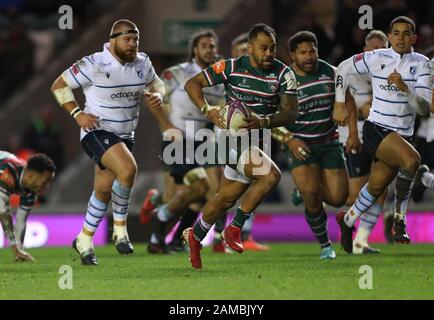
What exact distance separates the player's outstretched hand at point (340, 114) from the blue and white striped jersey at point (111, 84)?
1651 mm

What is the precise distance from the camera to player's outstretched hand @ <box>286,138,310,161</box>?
11.5m

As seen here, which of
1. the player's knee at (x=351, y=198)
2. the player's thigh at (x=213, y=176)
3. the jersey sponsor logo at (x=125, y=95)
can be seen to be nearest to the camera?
the jersey sponsor logo at (x=125, y=95)

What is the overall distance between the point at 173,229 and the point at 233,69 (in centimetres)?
440

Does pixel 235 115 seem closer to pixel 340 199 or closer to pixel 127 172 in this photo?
pixel 127 172

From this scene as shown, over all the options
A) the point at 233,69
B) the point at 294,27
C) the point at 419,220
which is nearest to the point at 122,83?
the point at 233,69

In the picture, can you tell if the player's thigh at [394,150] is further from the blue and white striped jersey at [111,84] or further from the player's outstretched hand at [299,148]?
the blue and white striped jersey at [111,84]

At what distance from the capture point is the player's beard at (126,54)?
1091cm

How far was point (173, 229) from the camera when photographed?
14.4m

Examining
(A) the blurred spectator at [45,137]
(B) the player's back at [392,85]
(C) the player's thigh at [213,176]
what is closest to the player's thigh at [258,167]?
(B) the player's back at [392,85]

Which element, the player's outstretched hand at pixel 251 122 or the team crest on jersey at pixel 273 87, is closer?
the player's outstretched hand at pixel 251 122

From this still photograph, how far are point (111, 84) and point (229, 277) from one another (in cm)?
216

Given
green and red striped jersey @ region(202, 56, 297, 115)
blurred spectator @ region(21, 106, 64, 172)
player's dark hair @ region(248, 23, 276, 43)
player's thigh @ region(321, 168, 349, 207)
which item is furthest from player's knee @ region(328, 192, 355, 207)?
blurred spectator @ region(21, 106, 64, 172)

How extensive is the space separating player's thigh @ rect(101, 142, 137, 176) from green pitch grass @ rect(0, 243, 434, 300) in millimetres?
842

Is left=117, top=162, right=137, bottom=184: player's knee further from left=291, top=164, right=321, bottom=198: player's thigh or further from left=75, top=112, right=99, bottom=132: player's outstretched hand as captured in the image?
left=291, top=164, right=321, bottom=198: player's thigh
